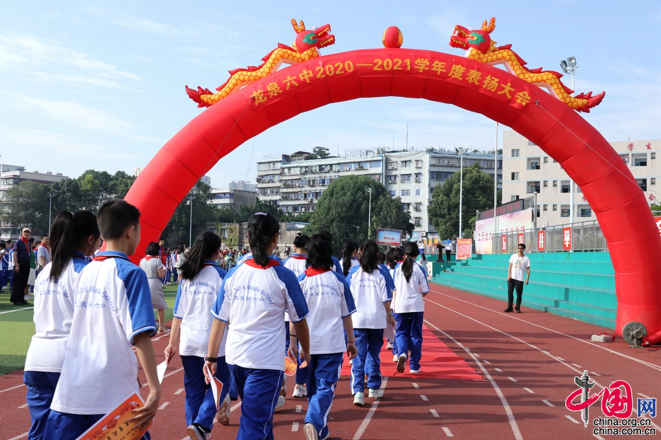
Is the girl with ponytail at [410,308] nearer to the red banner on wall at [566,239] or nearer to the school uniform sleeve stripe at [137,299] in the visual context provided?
the school uniform sleeve stripe at [137,299]

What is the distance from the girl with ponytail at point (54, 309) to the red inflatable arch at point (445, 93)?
7.12 m

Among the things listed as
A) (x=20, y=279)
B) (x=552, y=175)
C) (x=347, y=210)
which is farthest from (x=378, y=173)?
(x=20, y=279)

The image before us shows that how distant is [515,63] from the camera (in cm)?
1134

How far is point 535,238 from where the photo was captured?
79.8ft

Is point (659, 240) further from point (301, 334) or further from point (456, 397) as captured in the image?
point (301, 334)

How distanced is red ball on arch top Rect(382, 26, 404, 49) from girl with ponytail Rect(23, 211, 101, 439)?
8.61m

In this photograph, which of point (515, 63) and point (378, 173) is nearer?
point (515, 63)

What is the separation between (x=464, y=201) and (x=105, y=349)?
62982mm

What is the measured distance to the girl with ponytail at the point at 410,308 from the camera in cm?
875

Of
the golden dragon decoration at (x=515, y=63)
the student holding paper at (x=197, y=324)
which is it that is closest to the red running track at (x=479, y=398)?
the student holding paper at (x=197, y=324)

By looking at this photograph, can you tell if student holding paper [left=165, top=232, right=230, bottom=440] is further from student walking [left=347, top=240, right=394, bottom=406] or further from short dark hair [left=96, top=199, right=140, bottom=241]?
short dark hair [left=96, top=199, right=140, bottom=241]

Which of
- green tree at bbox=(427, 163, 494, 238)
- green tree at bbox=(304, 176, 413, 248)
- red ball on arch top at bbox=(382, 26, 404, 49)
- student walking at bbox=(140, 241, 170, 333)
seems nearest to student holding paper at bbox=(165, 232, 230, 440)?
student walking at bbox=(140, 241, 170, 333)

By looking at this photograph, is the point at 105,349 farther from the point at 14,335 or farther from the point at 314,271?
the point at 14,335

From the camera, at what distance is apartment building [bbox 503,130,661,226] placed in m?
56.2
